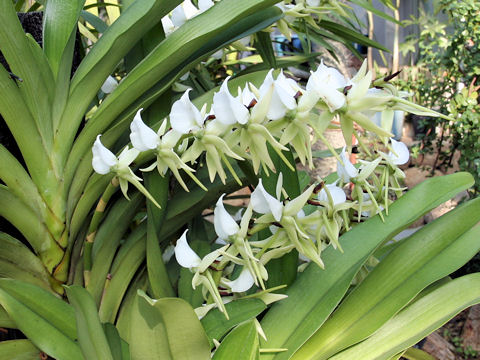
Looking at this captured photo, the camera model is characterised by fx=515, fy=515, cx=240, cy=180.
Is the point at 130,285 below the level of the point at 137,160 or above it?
below

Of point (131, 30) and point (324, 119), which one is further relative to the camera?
point (131, 30)

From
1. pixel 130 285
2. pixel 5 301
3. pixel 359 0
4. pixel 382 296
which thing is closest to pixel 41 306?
pixel 5 301

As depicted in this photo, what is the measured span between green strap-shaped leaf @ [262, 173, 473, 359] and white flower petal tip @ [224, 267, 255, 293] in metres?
0.09

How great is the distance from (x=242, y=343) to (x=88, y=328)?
0.50 ft

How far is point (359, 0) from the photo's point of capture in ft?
Result: 3.85

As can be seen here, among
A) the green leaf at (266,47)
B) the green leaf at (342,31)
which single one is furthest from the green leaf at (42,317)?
the green leaf at (342,31)

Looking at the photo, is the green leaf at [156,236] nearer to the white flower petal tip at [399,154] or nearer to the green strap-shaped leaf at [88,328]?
the green strap-shaped leaf at [88,328]

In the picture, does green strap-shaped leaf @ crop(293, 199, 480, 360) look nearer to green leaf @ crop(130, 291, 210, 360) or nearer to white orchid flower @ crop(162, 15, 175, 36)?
green leaf @ crop(130, 291, 210, 360)

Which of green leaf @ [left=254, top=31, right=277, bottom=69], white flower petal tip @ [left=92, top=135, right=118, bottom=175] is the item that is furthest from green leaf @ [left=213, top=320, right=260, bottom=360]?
green leaf @ [left=254, top=31, right=277, bottom=69]

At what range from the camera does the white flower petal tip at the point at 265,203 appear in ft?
1.63

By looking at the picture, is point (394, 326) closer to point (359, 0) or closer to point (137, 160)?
point (137, 160)

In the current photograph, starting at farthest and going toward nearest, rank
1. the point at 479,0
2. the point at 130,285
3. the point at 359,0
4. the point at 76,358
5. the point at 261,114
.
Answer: the point at 479,0
the point at 359,0
the point at 130,285
the point at 76,358
the point at 261,114

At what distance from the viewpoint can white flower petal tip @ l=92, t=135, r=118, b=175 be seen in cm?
55

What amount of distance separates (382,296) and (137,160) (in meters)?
0.34
